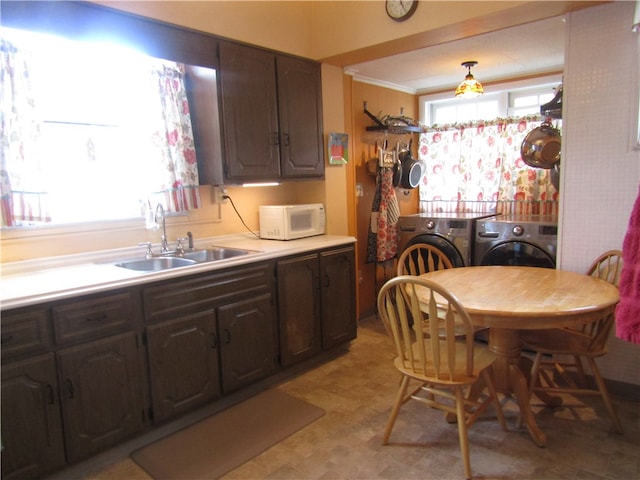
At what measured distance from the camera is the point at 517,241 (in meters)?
3.39

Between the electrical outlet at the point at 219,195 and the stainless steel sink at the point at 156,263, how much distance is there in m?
0.59

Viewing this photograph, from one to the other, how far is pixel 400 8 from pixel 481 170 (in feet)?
6.74

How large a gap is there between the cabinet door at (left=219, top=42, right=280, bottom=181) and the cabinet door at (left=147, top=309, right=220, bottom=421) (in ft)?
3.33

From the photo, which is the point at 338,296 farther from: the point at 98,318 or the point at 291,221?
the point at 98,318

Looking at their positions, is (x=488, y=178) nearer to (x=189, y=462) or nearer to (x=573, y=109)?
(x=573, y=109)

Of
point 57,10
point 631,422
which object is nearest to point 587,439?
point 631,422

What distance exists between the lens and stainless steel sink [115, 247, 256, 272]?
2.68 metres

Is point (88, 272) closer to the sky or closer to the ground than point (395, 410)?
closer to the sky

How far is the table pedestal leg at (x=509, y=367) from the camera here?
2273mm

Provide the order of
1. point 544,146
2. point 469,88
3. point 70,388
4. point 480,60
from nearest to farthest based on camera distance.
→ point 70,388 → point 544,146 → point 469,88 → point 480,60

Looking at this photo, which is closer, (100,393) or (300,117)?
(100,393)

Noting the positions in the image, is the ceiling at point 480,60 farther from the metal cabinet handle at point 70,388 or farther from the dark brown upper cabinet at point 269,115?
the metal cabinet handle at point 70,388

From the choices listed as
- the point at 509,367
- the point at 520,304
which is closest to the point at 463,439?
the point at 509,367

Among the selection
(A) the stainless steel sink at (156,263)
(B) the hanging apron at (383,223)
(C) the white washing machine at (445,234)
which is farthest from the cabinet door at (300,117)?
(C) the white washing machine at (445,234)
